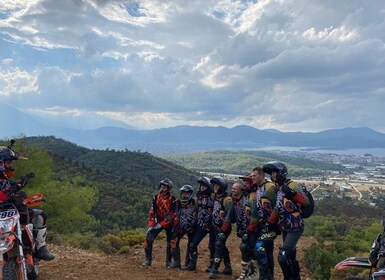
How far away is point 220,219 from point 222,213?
0.46 ft

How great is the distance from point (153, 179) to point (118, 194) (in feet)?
87.0

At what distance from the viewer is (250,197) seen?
786cm

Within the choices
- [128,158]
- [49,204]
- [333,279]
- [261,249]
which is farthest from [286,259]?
[128,158]

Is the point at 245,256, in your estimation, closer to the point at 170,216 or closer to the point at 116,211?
the point at 170,216

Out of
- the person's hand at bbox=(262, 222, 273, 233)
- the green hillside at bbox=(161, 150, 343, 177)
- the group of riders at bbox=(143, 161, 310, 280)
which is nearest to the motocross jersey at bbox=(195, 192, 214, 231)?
the group of riders at bbox=(143, 161, 310, 280)

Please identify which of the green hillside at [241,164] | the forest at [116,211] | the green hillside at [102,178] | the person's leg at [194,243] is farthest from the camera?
the green hillside at [241,164]

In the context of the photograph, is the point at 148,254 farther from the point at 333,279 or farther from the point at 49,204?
the point at 49,204

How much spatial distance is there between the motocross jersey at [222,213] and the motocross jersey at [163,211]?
127 cm

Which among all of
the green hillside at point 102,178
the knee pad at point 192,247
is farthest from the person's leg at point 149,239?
the green hillside at point 102,178

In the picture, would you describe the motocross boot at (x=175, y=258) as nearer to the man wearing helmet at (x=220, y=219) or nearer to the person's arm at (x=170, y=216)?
the person's arm at (x=170, y=216)

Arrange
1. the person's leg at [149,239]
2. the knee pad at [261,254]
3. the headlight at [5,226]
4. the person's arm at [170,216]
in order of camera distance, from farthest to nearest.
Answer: the person's leg at [149,239]
the person's arm at [170,216]
the knee pad at [261,254]
the headlight at [5,226]

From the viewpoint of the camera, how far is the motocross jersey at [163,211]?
9.94m

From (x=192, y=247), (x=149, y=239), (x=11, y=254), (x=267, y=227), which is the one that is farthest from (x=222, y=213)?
(x=11, y=254)

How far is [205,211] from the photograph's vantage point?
9438 mm
